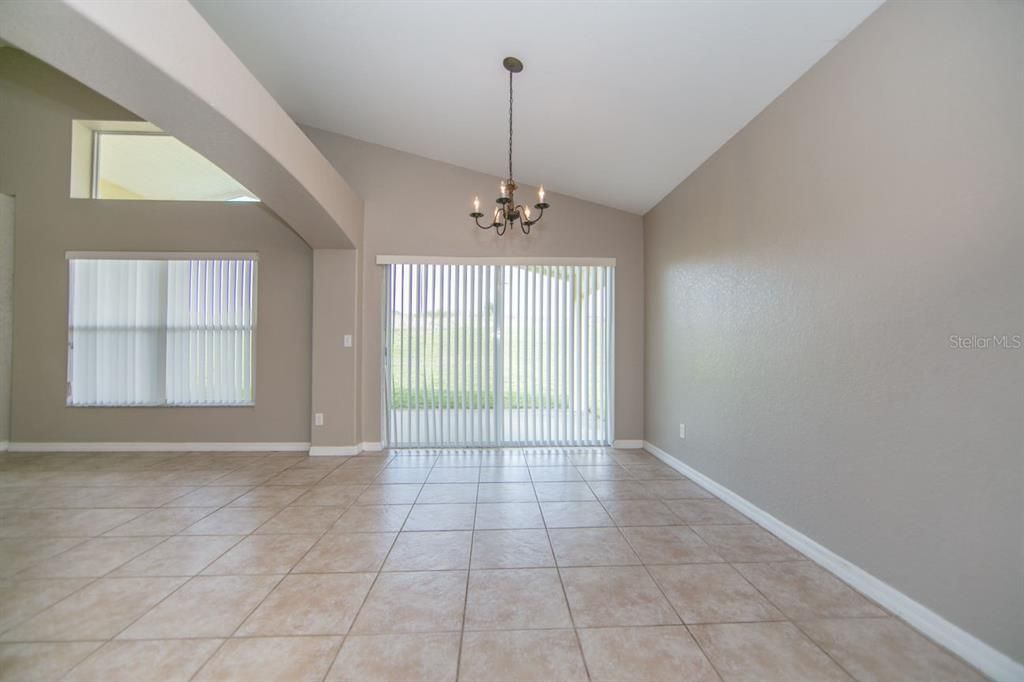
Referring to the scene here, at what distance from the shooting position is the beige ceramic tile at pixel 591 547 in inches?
86.5

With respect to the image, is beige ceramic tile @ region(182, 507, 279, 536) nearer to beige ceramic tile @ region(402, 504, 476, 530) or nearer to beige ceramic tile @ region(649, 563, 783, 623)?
beige ceramic tile @ region(402, 504, 476, 530)

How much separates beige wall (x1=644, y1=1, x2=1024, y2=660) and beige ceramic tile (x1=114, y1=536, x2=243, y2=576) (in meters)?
3.35

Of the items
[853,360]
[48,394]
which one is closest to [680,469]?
[853,360]

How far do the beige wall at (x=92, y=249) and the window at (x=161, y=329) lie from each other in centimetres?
13

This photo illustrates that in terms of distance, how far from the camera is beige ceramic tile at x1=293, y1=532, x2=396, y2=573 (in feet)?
7.02

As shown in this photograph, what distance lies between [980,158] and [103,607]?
4.03 m

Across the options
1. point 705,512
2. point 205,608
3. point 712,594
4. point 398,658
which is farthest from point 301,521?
point 705,512

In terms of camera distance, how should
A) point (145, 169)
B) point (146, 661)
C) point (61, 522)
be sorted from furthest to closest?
point (145, 169) < point (61, 522) < point (146, 661)

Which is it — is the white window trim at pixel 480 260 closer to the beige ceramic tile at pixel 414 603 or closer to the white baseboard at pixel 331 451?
the white baseboard at pixel 331 451

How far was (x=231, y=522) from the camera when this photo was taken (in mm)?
2693

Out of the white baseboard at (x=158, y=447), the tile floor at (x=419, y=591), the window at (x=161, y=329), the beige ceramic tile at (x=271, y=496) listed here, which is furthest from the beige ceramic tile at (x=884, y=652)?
the window at (x=161, y=329)

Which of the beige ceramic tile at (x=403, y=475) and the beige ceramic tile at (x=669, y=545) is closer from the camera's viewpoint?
the beige ceramic tile at (x=669, y=545)

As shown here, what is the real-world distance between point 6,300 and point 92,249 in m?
1.01

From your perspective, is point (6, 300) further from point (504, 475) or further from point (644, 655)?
point (644, 655)
